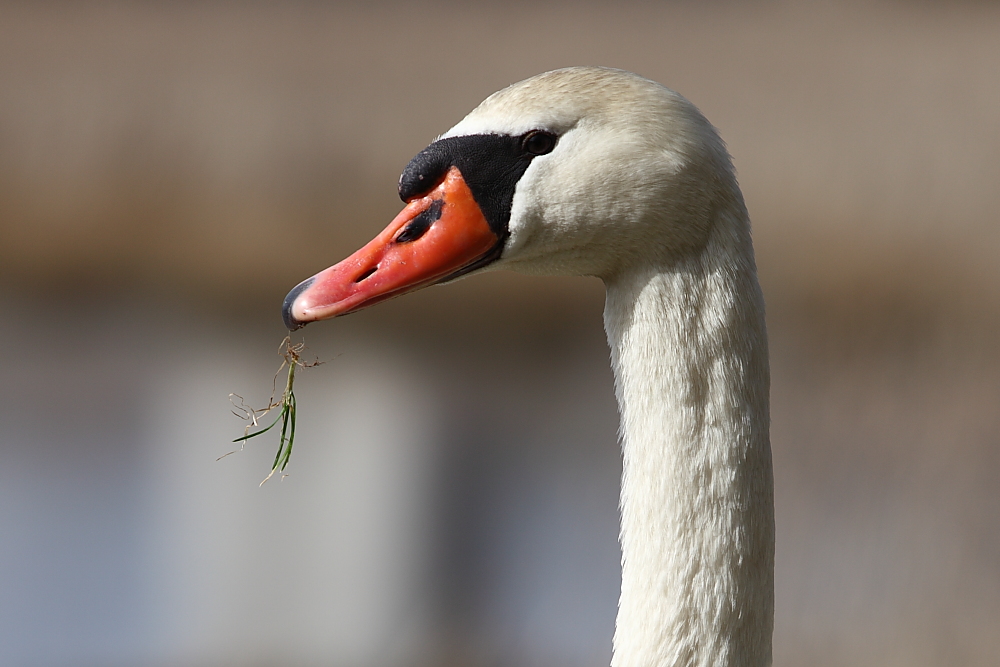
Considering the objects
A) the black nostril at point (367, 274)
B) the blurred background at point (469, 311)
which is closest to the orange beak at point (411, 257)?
the black nostril at point (367, 274)

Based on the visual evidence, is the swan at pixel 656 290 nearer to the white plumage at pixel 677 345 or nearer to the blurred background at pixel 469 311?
the white plumage at pixel 677 345

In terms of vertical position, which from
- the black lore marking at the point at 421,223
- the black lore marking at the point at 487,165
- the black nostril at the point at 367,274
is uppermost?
the black lore marking at the point at 487,165

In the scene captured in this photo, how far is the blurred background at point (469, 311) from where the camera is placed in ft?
7.66

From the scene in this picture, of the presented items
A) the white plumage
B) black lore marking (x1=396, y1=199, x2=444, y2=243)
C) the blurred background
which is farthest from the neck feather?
the blurred background

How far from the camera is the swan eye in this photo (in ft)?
1.48

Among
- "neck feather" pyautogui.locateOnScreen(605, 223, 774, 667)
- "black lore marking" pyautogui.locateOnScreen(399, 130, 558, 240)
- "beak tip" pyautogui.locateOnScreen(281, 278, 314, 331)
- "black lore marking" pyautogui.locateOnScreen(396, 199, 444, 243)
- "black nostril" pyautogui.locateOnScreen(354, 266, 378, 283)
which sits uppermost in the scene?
"black lore marking" pyautogui.locateOnScreen(399, 130, 558, 240)

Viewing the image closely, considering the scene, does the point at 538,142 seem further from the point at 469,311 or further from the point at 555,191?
the point at 469,311

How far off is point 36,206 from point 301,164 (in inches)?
32.9

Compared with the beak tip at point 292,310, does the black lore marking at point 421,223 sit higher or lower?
higher

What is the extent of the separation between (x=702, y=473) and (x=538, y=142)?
170 mm

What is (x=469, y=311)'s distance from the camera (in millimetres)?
2893

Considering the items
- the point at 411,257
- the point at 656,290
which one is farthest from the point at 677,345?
the point at 411,257

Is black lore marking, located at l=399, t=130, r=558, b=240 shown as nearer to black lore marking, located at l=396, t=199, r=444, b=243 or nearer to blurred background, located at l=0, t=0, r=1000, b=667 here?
black lore marking, located at l=396, t=199, r=444, b=243

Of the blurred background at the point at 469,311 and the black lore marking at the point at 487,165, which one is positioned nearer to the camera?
the black lore marking at the point at 487,165
